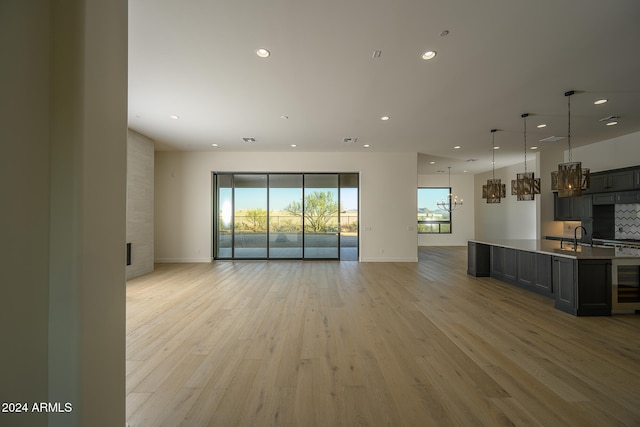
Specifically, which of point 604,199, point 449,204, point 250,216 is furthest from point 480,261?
point 449,204

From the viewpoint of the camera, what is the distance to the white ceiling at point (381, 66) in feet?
7.98

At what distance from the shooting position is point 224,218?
26.6ft

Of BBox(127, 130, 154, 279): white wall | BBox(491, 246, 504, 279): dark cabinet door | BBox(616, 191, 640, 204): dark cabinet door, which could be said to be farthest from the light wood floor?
BBox(616, 191, 640, 204): dark cabinet door

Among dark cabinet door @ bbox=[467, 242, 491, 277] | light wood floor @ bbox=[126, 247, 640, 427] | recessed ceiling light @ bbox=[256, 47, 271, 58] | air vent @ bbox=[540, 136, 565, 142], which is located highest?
recessed ceiling light @ bbox=[256, 47, 271, 58]

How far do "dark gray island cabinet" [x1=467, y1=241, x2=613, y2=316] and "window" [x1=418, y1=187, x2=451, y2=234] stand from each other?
7293 millimetres

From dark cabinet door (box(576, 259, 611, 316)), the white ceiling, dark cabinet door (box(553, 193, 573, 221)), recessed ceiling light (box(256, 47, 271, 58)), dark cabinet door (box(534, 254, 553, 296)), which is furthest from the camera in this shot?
dark cabinet door (box(553, 193, 573, 221))

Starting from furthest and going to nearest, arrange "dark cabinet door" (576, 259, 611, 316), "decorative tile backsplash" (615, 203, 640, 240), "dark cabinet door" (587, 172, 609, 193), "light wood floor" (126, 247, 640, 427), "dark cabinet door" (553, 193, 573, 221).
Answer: "dark cabinet door" (553, 193, 573, 221)
"dark cabinet door" (587, 172, 609, 193)
"decorative tile backsplash" (615, 203, 640, 240)
"dark cabinet door" (576, 259, 611, 316)
"light wood floor" (126, 247, 640, 427)

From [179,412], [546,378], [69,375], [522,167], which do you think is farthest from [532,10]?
[522,167]

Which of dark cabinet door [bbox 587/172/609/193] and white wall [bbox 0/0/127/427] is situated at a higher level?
dark cabinet door [bbox 587/172/609/193]

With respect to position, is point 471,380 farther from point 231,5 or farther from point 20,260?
point 231,5

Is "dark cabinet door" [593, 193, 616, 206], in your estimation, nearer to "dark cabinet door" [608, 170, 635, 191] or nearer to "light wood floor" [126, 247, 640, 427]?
"dark cabinet door" [608, 170, 635, 191]

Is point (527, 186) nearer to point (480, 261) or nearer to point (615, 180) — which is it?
point (480, 261)

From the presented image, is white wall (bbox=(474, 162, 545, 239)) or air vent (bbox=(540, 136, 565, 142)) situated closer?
air vent (bbox=(540, 136, 565, 142))

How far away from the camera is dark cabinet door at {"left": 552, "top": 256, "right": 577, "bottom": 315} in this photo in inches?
142
